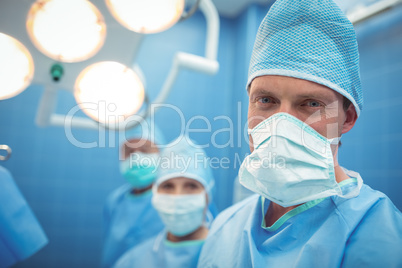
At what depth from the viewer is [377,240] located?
22.8 inches

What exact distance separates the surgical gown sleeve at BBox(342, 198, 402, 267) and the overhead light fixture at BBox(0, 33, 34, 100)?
95 cm

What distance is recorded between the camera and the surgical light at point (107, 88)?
0.87m

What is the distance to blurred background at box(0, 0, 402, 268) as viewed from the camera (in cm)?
182

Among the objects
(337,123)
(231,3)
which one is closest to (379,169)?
(337,123)

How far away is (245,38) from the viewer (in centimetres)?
303

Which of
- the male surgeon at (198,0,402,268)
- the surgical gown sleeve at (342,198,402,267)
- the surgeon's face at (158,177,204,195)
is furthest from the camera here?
the surgeon's face at (158,177,204,195)

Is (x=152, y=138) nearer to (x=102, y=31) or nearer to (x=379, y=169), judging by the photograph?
(x=102, y=31)

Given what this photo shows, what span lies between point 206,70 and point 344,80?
47 cm

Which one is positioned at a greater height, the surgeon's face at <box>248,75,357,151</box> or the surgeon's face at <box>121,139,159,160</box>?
the surgeon's face at <box>248,75,357,151</box>

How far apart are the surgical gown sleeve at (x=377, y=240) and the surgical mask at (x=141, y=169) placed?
1632 mm

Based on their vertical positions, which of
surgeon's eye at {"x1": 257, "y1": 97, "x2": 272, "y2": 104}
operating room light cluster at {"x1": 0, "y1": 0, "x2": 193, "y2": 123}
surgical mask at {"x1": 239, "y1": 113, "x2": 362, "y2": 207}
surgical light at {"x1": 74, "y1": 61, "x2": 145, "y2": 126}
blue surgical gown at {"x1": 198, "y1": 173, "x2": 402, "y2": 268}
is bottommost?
blue surgical gown at {"x1": 198, "y1": 173, "x2": 402, "y2": 268}

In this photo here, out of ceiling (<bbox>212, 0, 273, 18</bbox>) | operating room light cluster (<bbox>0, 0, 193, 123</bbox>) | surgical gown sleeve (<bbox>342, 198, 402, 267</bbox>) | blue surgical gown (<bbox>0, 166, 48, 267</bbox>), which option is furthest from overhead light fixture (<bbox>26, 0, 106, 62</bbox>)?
ceiling (<bbox>212, 0, 273, 18</bbox>)

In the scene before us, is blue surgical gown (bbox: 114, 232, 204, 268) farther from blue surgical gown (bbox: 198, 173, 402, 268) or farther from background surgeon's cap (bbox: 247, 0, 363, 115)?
background surgeon's cap (bbox: 247, 0, 363, 115)

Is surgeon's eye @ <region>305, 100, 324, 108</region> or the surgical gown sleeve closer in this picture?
the surgical gown sleeve
